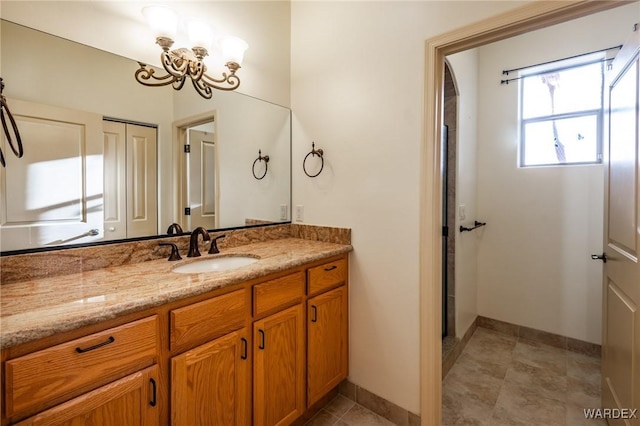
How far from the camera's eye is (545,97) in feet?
8.55

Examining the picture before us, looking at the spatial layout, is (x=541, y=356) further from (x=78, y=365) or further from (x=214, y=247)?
(x=78, y=365)

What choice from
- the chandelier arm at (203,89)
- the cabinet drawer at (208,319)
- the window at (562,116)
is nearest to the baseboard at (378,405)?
the cabinet drawer at (208,319)

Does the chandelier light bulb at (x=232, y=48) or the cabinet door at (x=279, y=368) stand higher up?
the chandelier light bulb at (x=232, y=48)

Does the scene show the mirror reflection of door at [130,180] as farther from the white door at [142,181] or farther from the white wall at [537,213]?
the white wall at [537,213]

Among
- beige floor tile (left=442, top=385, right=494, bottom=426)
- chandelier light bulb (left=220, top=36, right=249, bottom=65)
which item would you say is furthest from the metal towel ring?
beige floor tile (left=442, top=385, right=494, bottom=426)

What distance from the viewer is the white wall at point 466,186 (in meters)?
2.38

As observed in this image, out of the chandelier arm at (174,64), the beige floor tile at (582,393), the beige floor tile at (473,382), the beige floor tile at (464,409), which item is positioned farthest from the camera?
the beige floor tile at (473,382)

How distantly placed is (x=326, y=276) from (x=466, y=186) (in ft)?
5.47

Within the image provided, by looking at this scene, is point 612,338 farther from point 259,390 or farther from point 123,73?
point 123,73

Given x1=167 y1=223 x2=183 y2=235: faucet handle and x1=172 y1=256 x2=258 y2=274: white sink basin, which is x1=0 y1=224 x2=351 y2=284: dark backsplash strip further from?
x1=172 y1=256 x2=258 y2=274: white sink basin

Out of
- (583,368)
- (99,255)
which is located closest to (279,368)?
(99,255)

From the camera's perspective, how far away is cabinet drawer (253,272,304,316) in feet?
4.35

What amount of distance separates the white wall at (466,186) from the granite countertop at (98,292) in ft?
5.21

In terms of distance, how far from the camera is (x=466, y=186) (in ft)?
8.50
